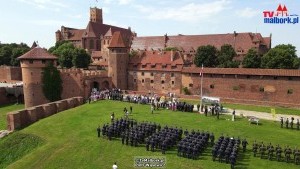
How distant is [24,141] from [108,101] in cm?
1258

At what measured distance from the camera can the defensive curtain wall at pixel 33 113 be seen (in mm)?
31531

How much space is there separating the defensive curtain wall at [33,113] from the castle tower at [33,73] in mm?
9097

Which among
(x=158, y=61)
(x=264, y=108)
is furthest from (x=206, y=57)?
(x=264, y=108)

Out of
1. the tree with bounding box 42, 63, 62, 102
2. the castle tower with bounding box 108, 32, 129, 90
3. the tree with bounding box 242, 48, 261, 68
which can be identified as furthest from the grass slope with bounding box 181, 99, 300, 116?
the tree with bounding box 42, 63, 62, 102

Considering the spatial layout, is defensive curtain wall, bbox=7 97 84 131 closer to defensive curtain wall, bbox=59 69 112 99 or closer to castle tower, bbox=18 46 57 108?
defensive curtain wall, bbox=59 69 112 99

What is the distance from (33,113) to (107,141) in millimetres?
13280

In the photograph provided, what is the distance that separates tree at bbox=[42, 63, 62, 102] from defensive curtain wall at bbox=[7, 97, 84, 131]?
7984 millimetres

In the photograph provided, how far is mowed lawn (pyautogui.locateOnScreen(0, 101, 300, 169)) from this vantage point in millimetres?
20219

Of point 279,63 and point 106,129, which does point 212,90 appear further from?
point 106,129

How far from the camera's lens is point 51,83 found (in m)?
44.7

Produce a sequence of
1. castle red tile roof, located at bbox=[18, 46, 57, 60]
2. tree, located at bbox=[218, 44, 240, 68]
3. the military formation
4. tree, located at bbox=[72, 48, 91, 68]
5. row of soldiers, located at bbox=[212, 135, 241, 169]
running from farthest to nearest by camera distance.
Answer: tree, located at bbox=[72, 48, 91, 68], tree, located at bbox=[218, 44, 240, 68], castle red tile roof, located at bbox=[18, 46, 57, 60], the military formation, row of soldiers, located at bbox=[212, 135, 241, 169]

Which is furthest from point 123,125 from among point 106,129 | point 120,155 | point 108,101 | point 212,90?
point 212,90

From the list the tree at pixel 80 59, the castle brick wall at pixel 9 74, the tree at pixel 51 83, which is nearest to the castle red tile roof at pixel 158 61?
the tree at pixel 80 59

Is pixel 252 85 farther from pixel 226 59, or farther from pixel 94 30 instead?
pixel 94 30
